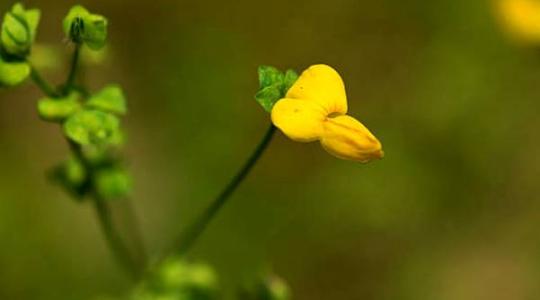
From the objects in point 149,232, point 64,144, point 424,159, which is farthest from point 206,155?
point 424,159

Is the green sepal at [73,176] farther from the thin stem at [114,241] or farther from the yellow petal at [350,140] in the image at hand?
the yellow petal at [350,140]

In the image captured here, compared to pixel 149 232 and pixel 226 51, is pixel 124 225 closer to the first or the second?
pixel 149 232

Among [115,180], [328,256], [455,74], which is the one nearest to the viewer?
[115,180]

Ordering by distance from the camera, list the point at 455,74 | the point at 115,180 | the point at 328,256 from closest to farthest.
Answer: the point at 115,180
the point at 328,256
the point at 455,74

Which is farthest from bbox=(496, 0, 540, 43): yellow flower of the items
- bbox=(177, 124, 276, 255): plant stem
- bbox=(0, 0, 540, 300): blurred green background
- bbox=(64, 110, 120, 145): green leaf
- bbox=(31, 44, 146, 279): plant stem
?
bbox=(64, 110, 120, 145): green leaf

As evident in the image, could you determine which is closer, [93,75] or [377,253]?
[377,253]

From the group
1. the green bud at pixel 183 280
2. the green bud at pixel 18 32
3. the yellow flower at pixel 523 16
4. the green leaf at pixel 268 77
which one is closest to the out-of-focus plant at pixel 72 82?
the green bud at pixel 18 32
